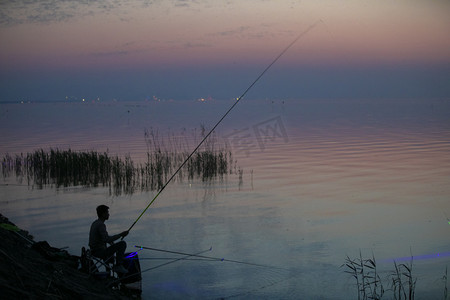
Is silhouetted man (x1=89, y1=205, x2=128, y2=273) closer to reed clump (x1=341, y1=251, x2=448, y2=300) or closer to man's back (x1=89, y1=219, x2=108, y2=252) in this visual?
man's back (x1=89, y1=219, x2=108, y2=252)

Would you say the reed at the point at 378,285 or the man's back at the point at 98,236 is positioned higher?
the man's back at the point at 98,236

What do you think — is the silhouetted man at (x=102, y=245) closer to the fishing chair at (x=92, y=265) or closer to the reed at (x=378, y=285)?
the fishing chair at (x=92, y=265)

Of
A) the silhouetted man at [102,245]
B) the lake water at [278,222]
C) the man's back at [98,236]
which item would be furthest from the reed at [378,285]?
the man's back at [98,236]

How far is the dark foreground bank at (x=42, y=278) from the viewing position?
→ 15.1ft

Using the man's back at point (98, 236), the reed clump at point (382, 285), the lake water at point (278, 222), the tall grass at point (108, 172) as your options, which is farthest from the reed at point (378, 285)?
the tall grass at point (108, 172)

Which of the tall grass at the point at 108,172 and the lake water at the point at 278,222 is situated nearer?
the lake water at the point at 278,222

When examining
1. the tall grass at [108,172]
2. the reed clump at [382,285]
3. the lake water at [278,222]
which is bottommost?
the reed clump at [382,285]

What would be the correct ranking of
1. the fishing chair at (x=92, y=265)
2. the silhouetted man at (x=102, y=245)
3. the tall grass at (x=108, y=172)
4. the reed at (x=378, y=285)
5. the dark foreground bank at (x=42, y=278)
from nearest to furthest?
the dark foreground bank at (x=42, y=278) < the fishing chair at (x=92, y=265) < the reed at (x=378, y=285) < the silhouetted man at (x=102, y=245) < the tall grass at (x=108, y=172)

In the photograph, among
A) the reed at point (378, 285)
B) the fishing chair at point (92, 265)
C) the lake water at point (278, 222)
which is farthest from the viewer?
the lake water at point (278, 222)

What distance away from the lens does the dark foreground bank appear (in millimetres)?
4609

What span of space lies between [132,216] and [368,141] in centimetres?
1931

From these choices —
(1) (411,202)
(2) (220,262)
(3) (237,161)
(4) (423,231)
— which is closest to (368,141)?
(3) (237,161)

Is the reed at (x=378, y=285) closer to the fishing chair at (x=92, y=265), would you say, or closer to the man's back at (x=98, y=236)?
the fishing chair at (x=92, y=265)

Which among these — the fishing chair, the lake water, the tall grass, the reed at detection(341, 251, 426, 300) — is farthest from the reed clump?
the tall grass
